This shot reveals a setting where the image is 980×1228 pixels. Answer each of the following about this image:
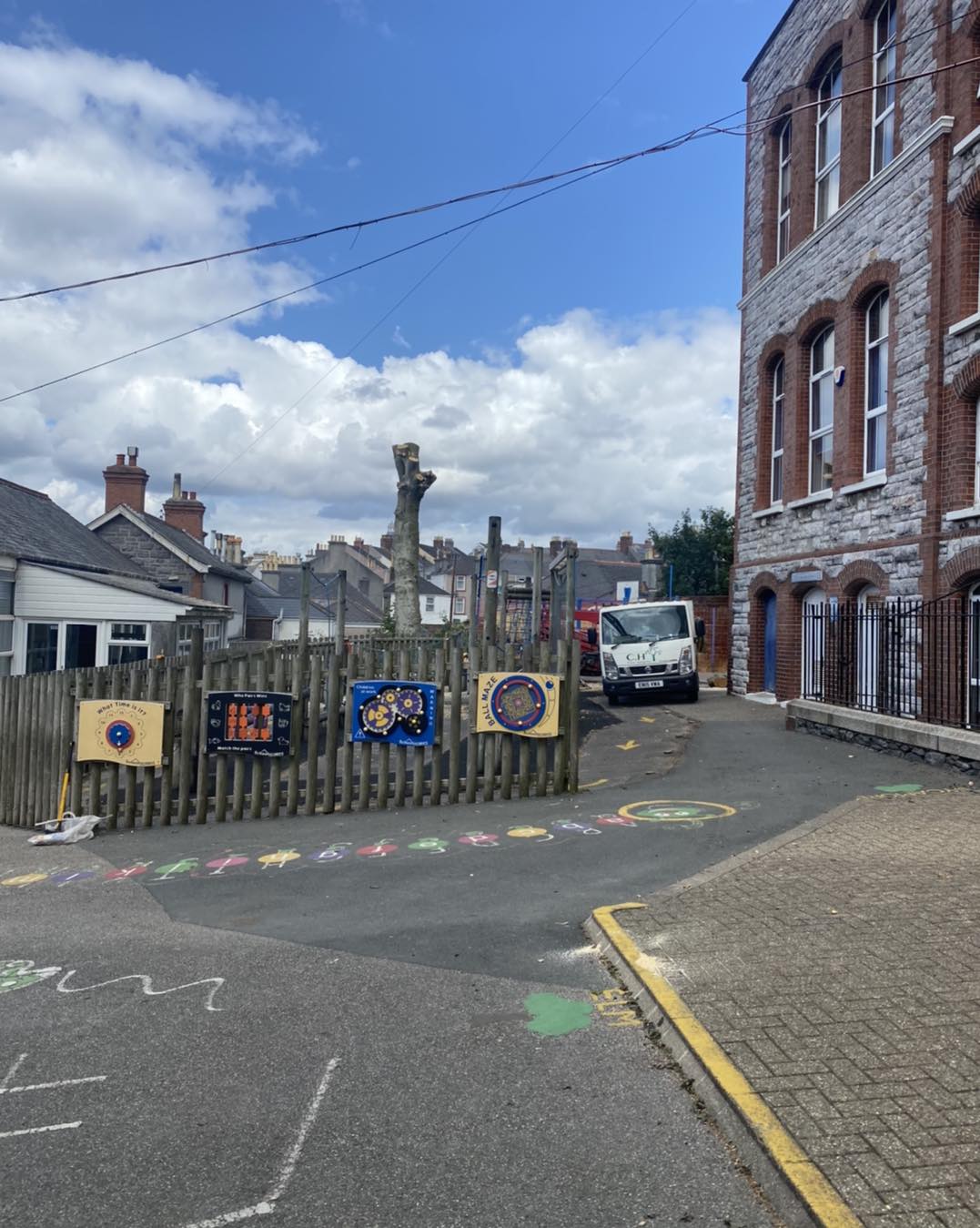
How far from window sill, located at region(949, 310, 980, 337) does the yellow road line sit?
1169 cm

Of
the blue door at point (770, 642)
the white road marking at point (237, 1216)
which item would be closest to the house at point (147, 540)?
the blue door at point (770, 642)

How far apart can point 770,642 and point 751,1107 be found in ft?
59.1

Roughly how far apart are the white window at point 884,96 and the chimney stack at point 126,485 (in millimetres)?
28602

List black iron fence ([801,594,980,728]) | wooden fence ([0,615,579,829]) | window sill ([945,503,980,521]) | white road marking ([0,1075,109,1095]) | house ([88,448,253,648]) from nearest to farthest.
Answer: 1. white road marking ([0,1075,109,1095])
2. wooden fence ([0,615,579,829])
3. black iron fence ([801,594,980,728])
4. window sill ([945,503,980,521])
5. house ([88,448,253,648])

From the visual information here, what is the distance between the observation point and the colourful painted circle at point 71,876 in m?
7.80

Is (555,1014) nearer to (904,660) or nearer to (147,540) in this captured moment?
(904,660)

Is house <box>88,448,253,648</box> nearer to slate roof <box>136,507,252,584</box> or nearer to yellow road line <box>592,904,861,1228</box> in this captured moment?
slate roof <box>136,507,252,584</box>

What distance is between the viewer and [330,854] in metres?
8.18

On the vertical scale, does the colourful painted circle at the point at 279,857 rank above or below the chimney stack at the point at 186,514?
below

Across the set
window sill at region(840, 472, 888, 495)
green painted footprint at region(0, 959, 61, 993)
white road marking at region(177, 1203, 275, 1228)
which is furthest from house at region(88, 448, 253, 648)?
white road marking at region(177, 1203, 275, 1228)

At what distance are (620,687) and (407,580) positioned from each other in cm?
545

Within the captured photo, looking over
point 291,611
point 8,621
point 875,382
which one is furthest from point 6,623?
point 291,611

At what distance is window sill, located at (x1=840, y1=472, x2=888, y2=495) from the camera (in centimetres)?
1553

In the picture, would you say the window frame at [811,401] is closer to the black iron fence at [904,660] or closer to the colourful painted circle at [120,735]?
the black iron fence at [904,660]
